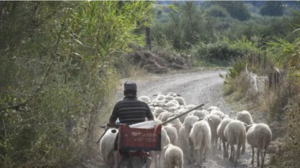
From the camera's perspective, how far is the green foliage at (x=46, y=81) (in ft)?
22.1

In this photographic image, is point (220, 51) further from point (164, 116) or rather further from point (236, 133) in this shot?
point (236, 133)

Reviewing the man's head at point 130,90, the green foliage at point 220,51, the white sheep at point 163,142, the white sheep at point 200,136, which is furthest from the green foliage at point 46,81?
the green foliage at point 220,51

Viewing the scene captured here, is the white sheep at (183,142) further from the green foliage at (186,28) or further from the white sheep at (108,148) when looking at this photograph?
the green foliage at (186,28)

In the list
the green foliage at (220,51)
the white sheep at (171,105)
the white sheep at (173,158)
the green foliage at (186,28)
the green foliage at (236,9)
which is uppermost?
the green foliage at (236,9)

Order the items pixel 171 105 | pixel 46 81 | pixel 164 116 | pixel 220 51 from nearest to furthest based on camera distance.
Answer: pixel 46 81
pixel 164 116
pixel 171 105
pixel 220 51

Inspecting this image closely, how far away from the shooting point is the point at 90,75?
927 cm

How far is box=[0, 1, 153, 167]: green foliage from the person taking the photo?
6738mm

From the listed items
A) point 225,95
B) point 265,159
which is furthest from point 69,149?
point 225,95

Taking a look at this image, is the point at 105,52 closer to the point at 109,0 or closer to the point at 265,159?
the point at 109,0

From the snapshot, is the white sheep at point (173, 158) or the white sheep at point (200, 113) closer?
the white sheep at point (173, 158)

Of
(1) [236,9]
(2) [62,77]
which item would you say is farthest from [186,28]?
(1) [236,9]

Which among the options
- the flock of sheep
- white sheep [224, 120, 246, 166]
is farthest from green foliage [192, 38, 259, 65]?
white sheep [224, 120, 246, 166]

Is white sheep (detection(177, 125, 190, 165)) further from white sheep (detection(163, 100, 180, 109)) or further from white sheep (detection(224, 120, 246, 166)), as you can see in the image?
white sheep (detection(163, 100, 180, 109))

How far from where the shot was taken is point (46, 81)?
7465 millimetres
